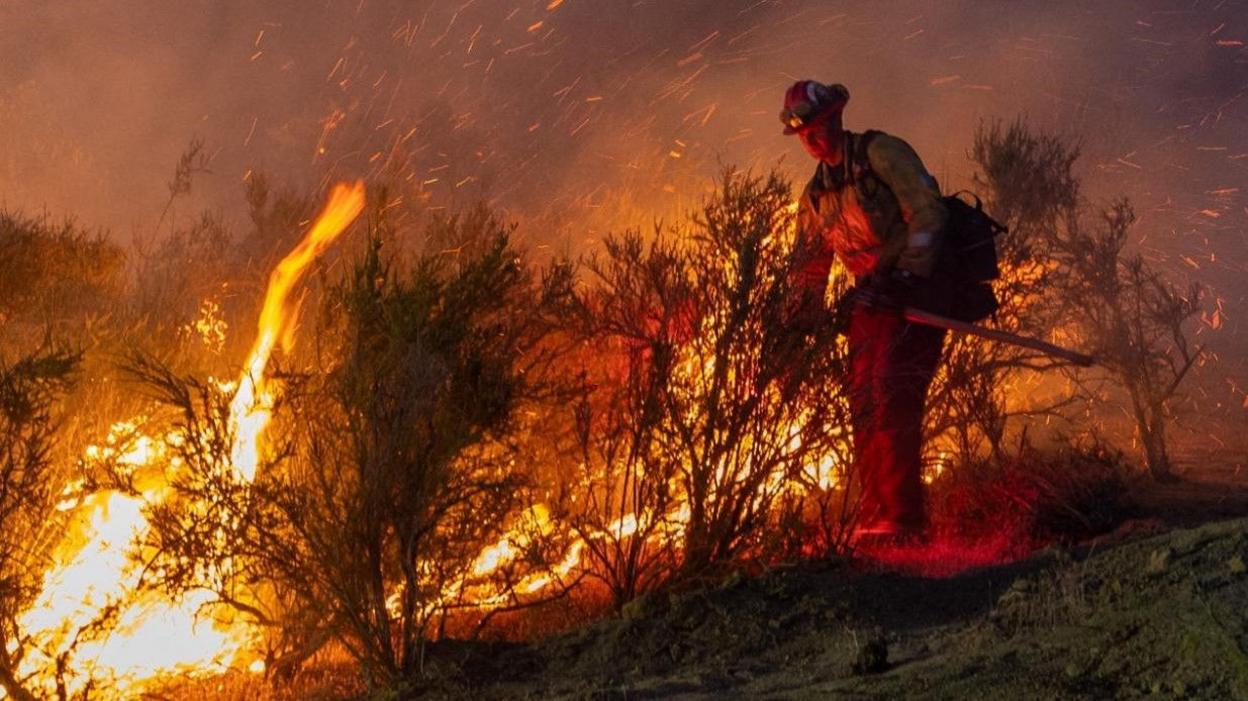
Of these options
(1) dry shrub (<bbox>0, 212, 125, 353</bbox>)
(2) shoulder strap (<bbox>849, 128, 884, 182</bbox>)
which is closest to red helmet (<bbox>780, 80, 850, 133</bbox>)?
(2) shoulder strap (<bbox>849, 128, 884, 182</bbox>)

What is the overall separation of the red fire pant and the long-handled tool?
82mm

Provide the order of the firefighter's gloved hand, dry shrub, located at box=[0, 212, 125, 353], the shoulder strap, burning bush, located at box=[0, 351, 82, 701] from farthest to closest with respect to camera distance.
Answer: dry shrub, located at box=[0, 212, 125, 353]
the shoulder strap
the firefighter's gloved hand
burning bush, located at box=[0, 351, 82, 701]

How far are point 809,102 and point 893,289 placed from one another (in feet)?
3.27

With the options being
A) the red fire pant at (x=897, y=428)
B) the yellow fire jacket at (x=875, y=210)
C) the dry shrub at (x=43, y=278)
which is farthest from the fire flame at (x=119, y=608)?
the red fire pant at (x=897, y=428)

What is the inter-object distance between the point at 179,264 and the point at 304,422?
→ 8.91m

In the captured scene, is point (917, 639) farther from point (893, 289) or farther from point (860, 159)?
point (860, 159)

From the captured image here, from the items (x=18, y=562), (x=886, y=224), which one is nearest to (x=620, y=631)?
(x=886, y=224)

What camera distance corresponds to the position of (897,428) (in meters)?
7.00

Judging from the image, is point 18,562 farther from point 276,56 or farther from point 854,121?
point 276,56

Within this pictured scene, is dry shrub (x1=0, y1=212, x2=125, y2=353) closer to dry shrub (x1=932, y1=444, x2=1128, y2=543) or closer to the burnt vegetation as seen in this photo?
the burnt vegetation

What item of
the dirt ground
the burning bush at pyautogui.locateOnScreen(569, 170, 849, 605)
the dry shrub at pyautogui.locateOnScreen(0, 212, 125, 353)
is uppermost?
the dry shrub at pyautogui.locateOnScreen(0, 212, 125, 353)

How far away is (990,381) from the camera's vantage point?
339 inches

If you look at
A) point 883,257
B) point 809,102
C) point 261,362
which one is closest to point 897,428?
point 883,257

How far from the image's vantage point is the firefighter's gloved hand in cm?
675
